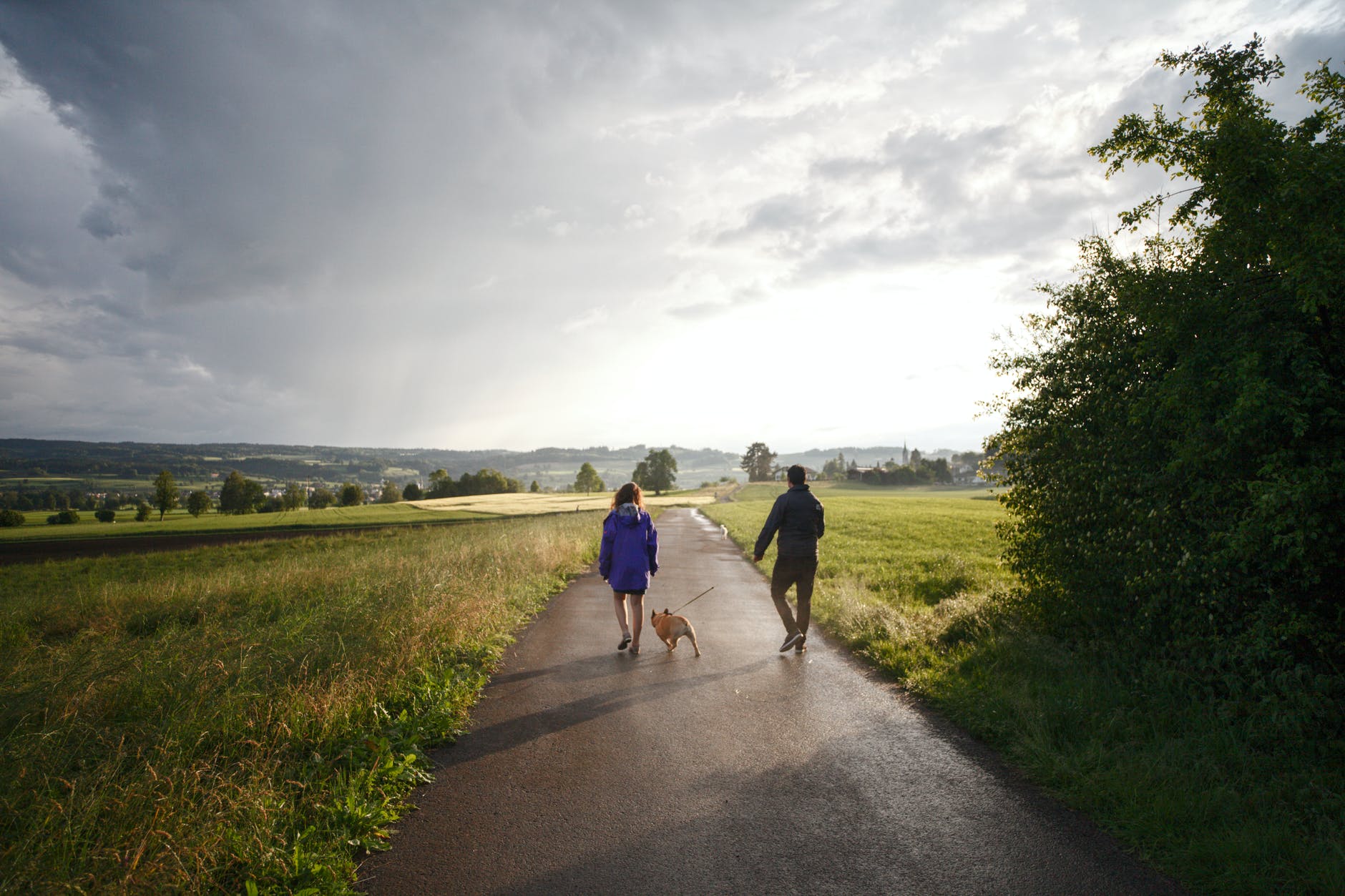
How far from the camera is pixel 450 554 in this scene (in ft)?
46.4

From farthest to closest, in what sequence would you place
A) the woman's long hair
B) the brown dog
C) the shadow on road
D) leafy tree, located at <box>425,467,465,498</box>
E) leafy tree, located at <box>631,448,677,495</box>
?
leafy tree, located at <box>631,448,677,495</box> < leafy tree, located at <box>425,467,465,498</box> < the woman's long hair < the brown dog < the shadow on road

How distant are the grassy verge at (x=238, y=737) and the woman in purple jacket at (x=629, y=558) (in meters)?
1.85

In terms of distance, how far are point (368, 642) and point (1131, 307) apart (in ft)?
28.4

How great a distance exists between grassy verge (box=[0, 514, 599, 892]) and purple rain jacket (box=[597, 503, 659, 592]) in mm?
1929

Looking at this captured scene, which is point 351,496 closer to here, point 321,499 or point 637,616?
point 321,499

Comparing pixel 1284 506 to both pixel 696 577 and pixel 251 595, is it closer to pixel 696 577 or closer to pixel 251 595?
pixel 696 577

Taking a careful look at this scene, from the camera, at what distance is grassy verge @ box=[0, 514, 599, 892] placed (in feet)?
10.4

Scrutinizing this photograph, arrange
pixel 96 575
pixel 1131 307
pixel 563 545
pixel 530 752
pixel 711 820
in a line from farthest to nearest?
1. pixel 96 575
2. pixel 563 545
3. pixel 1131 307
4. pixel 530 752
5. pixel 711 820

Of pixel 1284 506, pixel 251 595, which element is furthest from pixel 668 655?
pixel 251 595

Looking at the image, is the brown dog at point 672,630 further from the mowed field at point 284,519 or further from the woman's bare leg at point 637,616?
the mowed field at point 284,519

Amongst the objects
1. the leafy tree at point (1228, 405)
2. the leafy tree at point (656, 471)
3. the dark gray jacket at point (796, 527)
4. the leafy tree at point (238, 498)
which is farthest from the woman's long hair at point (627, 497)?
the leafy tree at point (656, 471)

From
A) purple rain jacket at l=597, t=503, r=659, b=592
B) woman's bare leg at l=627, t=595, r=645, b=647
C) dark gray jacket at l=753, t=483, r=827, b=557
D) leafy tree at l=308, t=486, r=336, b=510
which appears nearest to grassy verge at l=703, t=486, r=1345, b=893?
dark gray jacket at l=753, t=483, r=827, b=557

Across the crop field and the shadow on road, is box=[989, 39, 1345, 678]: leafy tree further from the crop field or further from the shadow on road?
the shadow on road

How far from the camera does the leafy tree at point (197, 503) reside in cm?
6534
